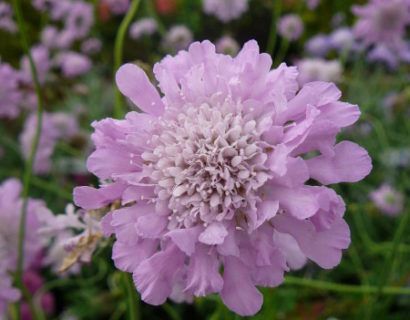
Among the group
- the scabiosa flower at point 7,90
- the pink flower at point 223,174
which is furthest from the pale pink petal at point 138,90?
the scabiosa flower at point 7,90

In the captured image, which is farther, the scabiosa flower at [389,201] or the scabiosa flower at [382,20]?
the scabiosa flower at [389,201]

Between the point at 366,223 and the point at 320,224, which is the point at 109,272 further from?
the point at 320,224

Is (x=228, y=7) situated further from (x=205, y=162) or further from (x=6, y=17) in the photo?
(x=205, y=162)

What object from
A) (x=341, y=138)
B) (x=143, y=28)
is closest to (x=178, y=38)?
(x=143, y=28)

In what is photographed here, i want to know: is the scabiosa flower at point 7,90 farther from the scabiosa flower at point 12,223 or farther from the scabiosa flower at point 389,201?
the scabiosa flower at point 389,201

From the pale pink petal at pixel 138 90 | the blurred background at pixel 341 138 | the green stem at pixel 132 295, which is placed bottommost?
the blurred background at pixel 341 138

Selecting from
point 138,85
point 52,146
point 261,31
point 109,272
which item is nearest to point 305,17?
point 261,31

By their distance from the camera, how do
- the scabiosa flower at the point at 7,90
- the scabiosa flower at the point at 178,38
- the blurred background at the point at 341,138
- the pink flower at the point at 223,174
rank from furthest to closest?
the scabiosa flower at the point at 178,38 → the scabiosa flower at the point at 7,90 → the blurred background at the point at 341,138 → the pink flower at the point at 223,174
